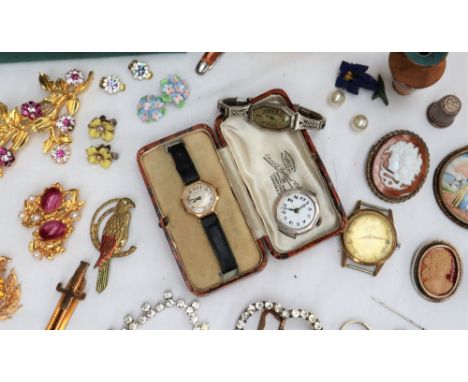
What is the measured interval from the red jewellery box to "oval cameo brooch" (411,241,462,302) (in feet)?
0.90

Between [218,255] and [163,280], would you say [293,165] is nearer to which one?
[218,255]

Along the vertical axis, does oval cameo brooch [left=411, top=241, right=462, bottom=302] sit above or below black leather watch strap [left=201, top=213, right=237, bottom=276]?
below

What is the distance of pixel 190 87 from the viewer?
129 cm

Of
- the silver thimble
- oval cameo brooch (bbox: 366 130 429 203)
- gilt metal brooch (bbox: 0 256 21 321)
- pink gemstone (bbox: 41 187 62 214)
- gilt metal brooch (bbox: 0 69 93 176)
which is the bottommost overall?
oval cameo brooch (bbox: 366 130 429 203)

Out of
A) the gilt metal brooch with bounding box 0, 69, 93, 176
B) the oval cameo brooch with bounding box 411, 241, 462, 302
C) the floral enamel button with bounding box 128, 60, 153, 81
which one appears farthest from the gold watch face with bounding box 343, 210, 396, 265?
the gilt metal brooch with bounding box 0, 69, 93, 176

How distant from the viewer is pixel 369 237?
3.99ft

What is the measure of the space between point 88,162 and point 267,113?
1.80ft

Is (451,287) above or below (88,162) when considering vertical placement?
below

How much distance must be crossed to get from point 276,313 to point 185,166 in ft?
1.62

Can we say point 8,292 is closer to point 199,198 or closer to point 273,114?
point 199,198

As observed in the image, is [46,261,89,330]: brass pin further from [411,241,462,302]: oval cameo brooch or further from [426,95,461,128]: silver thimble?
[426,95,461,128]: silver thimble

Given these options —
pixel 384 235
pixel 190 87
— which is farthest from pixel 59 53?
pixel 384 235

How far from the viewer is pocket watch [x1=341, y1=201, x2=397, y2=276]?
1212 mm

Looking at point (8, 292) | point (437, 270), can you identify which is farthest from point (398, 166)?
point (8, 292)
